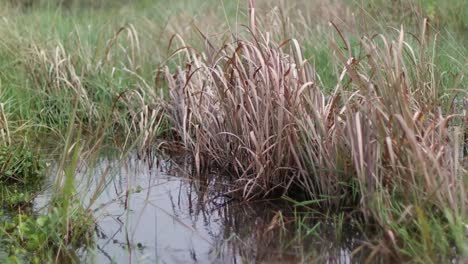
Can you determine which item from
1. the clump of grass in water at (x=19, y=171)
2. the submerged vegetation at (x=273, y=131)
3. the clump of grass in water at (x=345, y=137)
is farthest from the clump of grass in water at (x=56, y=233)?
the clump of grass in water at (x=345, y=137)

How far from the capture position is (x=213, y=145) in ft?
14.1

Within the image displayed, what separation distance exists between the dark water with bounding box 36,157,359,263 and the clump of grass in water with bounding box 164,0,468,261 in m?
0.16

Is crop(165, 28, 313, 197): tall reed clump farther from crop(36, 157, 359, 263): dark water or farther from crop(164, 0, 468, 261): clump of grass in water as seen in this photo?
crop(36, 157, 359, 263): dark water

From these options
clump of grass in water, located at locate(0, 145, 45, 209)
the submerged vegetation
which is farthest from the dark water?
clump of grass in water, located at locate(0, 145, 45, 209)

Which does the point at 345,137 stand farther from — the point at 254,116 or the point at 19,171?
the point at 19,171

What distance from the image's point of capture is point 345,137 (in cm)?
338

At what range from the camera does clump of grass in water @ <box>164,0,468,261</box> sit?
9.91ft

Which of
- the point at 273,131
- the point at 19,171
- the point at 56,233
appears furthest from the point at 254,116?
the point at 19,171

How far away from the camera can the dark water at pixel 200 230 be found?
10.5 feet

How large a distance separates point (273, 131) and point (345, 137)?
0.54 m

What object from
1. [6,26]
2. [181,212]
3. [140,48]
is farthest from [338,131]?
[6,26]

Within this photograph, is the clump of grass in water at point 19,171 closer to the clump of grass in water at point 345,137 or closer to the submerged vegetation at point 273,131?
the submerged vegetation at point 273,131

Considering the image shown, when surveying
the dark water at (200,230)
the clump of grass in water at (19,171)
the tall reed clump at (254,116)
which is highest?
the tall reed clump at (254,116)

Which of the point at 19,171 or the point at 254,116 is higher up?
the point at 254,116
